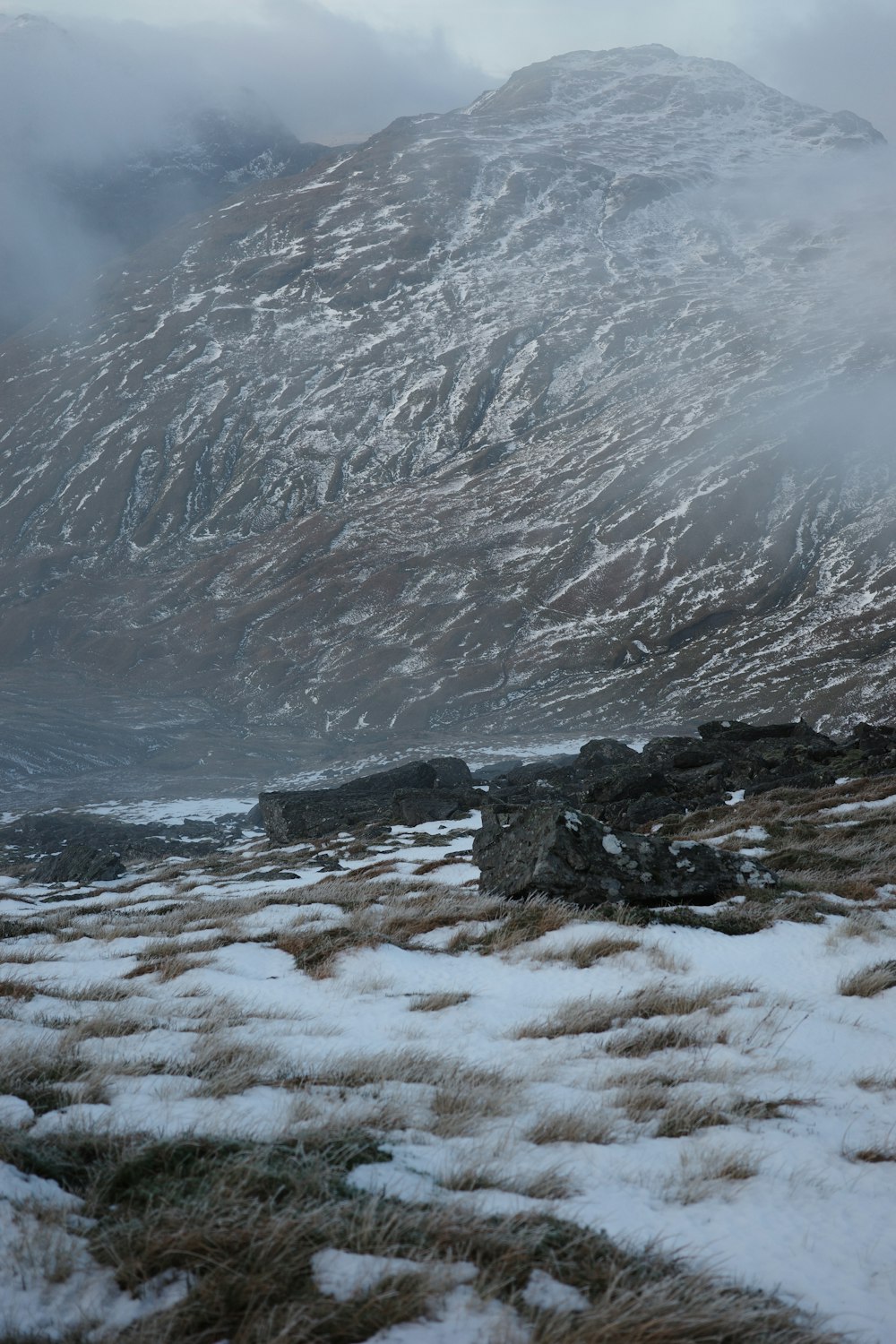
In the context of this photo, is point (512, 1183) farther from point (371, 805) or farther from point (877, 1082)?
point (371, 805)

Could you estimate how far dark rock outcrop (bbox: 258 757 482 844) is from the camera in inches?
1164

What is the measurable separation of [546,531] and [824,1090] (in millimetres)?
170208

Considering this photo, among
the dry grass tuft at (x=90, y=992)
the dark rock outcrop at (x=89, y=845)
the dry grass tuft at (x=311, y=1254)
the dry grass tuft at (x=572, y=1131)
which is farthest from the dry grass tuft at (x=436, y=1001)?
the dark rock outcrop at (x=89, y=845)

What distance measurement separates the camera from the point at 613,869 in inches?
414

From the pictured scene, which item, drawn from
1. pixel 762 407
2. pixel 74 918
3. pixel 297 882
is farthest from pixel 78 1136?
pixel 762 407

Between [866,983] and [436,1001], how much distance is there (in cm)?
331

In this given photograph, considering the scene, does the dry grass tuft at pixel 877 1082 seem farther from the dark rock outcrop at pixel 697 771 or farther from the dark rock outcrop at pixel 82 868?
the dark rock outcrop at pixel 82 868

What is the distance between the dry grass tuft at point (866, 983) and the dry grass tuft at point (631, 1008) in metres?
0.78

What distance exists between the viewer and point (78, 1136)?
365 centimetres

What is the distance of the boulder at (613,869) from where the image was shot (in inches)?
408

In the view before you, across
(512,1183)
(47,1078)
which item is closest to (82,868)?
(47,1078)

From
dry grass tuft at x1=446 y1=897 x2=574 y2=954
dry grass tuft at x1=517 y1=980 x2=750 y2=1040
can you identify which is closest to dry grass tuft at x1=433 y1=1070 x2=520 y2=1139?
dry grass tuft at x1=517 y1=980 x2=750 y2=1040

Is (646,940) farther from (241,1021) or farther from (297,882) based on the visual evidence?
(297,882)

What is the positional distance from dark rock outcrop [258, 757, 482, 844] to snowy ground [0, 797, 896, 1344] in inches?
759
